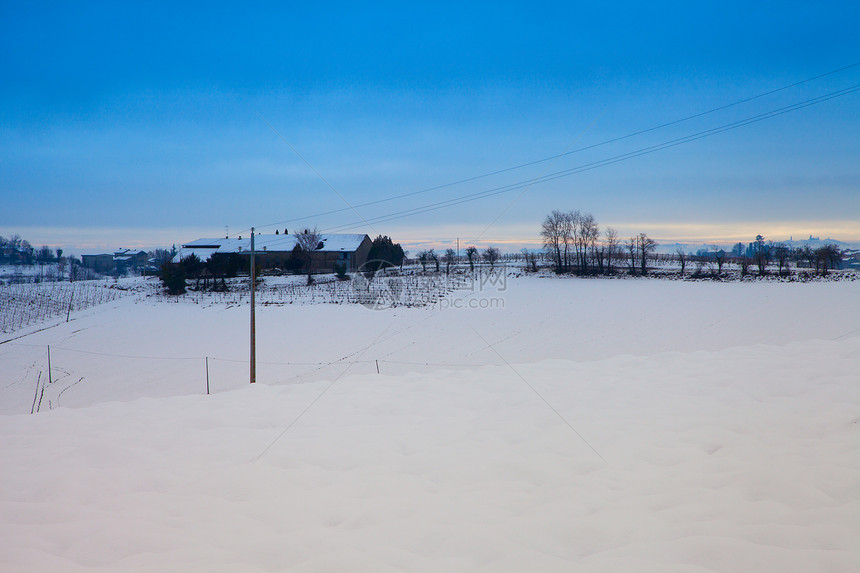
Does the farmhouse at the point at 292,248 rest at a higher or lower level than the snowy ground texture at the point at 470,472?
higher

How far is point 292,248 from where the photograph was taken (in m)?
62.8

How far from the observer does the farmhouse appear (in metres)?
60.3

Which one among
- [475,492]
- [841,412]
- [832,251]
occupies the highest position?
[832,251]

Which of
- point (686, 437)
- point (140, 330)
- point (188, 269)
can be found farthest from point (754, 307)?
point (188, 269)

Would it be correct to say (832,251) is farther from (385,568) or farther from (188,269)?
(188,269)

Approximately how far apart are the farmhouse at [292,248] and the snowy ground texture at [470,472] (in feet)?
175

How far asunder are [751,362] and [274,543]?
899 centimetres

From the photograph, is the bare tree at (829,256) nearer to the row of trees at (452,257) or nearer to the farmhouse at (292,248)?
the row of trees at (452,257)

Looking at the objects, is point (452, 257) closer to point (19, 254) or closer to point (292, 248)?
point (292, 248)

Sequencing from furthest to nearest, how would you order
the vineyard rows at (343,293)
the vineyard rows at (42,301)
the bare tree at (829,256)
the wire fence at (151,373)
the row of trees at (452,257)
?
Result: the row of trees at (452,257)
the bare tree at (829,256)
the vineyard rows at (343,293)
the vineyard rows at (42,301)
the wire fence at (151,373)

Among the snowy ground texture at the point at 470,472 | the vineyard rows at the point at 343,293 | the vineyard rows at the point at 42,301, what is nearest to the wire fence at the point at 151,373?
the snowy ground texture at the point at 470,472

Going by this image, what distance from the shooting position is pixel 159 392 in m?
13.4

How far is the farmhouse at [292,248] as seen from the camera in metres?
60.3

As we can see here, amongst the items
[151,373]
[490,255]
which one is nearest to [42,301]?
[151,373]
